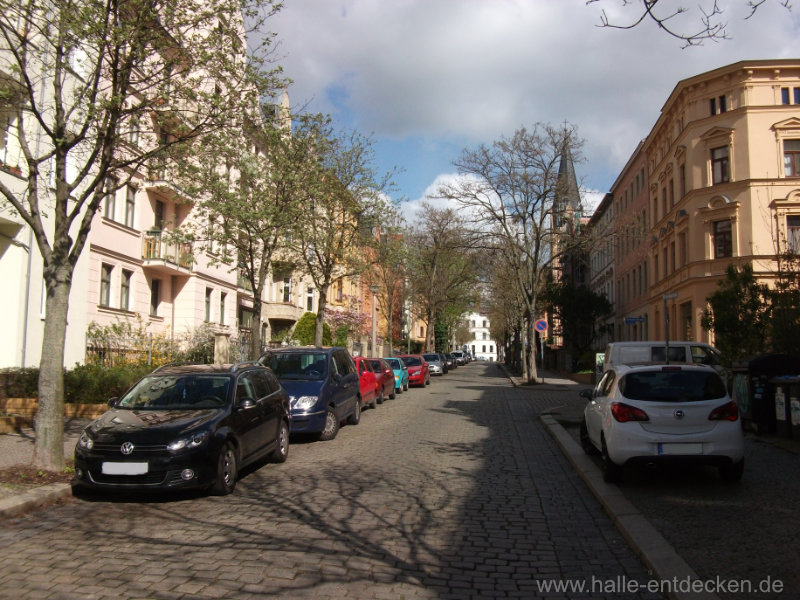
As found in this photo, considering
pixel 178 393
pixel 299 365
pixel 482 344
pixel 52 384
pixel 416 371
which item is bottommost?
pixel 416 371

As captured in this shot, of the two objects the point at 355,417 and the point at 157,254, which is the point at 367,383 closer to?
the point at 355,417

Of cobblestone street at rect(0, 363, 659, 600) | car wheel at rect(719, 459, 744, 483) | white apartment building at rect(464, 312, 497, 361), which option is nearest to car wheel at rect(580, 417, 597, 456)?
cobblestone street at rect(0, 363, 659, 600)

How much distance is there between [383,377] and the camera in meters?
22.5

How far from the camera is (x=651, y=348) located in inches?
643

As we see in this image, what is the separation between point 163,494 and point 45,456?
1799mm

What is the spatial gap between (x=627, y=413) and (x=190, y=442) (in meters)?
5.19

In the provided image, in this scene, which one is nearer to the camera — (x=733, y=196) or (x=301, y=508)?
(x=301, y=508)

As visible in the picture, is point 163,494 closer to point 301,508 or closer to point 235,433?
point 235,433

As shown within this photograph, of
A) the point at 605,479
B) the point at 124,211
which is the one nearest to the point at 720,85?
the point at 124,211

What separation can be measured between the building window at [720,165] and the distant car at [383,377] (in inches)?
789

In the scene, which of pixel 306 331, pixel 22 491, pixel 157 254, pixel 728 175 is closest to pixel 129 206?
pixel 157 254

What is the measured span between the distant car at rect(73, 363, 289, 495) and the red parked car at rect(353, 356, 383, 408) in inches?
328

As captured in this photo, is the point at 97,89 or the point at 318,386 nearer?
the point at 97,89

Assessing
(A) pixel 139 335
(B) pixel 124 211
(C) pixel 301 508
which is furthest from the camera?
(B) pixel 124 211
